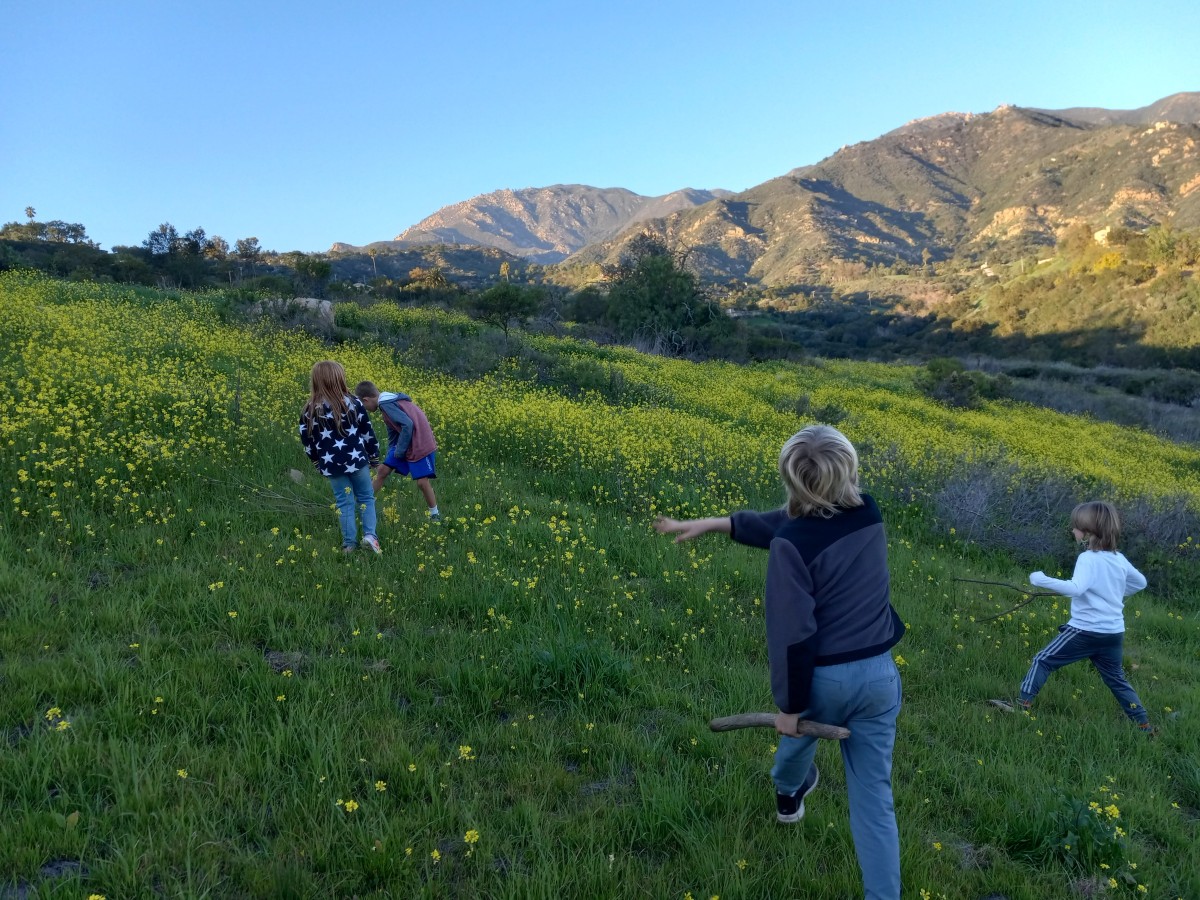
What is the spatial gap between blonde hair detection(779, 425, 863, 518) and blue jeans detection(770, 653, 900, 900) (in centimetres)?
56

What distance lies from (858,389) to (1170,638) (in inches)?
628

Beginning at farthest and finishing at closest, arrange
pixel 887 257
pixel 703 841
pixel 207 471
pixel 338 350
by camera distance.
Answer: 1. pixel 887 257
2. pixel 338 350
3. pixel 207 471
4. pixel 703 841

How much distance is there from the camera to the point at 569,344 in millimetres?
21125

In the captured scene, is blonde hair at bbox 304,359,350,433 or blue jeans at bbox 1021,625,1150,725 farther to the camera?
blonde hair at bbox 304,359,350,433

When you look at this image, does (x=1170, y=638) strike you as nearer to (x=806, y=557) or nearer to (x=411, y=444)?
(x=806, y=557)

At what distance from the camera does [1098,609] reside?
4.12 meters

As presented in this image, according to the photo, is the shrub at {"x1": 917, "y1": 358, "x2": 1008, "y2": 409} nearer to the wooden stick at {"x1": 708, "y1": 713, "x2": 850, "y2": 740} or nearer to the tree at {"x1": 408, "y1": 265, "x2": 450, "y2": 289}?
the wooden stick at {"x1": 708, "y1": 713, "x2": 850, "y2": 740}

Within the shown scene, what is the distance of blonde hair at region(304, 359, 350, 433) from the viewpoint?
16.7 feet

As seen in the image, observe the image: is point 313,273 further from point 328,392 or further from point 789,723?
point 789,723

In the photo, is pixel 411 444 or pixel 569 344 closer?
pixel 411 444

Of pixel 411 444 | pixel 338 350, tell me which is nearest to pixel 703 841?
pixel 411 444

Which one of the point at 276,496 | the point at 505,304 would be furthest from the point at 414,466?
the point at 505,304

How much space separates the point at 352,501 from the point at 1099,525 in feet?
16.8

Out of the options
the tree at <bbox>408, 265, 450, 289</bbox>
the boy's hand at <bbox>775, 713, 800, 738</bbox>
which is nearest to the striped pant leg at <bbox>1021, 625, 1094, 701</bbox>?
the boy's hand at <bbox>775, 713, 800, 738</bbox>
